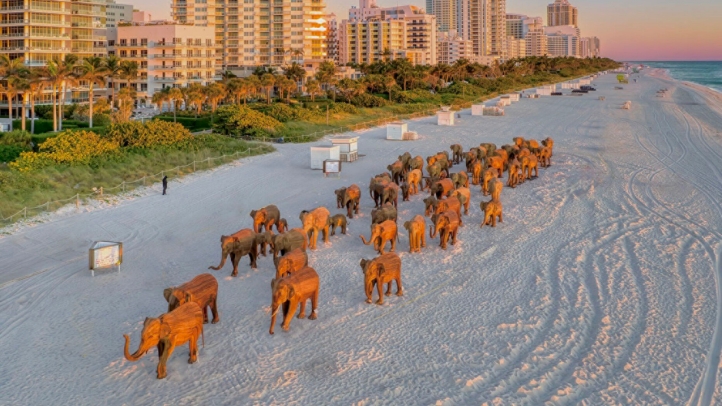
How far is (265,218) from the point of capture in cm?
2056

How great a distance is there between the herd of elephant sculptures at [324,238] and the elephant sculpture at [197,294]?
20 millimetres

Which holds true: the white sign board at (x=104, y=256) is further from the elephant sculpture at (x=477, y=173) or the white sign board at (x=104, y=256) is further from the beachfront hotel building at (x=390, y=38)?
the beachfront hotel building at (x=390, y=38)

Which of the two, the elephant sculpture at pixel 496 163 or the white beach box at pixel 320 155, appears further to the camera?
the white beach box at pixel 320 155

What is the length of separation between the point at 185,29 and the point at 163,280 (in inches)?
2929

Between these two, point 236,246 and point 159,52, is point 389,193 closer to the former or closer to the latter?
point 236,246

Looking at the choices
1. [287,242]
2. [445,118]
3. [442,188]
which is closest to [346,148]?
[442,188]

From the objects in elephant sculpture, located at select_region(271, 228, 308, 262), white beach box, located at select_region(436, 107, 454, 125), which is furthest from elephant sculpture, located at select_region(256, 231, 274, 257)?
white beach box, located at select_region(436, 107, 454, 125)

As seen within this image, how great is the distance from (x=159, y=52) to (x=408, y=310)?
7689 centimetres

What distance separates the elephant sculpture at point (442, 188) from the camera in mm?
24875

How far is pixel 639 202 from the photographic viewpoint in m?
26.3

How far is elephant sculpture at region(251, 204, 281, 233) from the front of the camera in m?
20.5

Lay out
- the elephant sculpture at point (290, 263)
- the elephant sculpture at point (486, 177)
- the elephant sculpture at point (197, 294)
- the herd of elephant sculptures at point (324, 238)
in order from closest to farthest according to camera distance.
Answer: the herd of elephant sculptures at point (324, 238) → the elephant sculpture at point (197, 294) → the elephant sculpture at point (290, 263) → the elephant sculpture at point (486, 177)

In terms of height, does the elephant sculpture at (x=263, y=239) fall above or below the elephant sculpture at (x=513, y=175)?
below

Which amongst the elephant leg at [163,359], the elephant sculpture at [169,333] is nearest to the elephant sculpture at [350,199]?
the elephant sculpture at [169,333]
